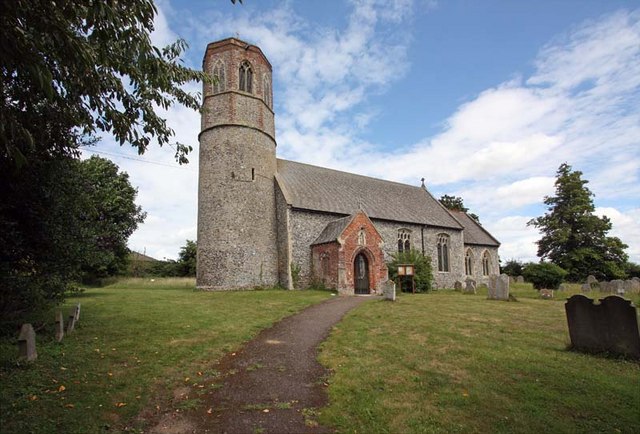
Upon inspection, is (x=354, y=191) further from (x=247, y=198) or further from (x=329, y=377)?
(x=329, y=377)

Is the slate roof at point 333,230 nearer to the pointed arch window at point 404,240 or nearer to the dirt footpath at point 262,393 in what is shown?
the pointed arch window at point 404,240

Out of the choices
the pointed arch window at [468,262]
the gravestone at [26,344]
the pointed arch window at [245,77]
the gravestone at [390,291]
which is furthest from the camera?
the pointed arch window at [468,262]

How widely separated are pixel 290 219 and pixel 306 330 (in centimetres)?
1355

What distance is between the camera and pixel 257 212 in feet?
78.1

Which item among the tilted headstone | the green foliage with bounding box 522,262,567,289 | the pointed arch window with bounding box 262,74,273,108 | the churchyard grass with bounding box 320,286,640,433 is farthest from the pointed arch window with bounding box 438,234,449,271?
the churchyard grass with bounding box 320,286,640,433

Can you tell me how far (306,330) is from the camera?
1074cm

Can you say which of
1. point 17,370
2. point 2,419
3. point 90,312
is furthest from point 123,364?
point 90,312

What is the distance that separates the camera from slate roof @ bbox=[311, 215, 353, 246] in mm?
22562

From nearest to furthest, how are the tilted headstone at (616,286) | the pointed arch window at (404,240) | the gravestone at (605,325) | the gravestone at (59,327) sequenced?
the gravestone at (605,325)
the gravestone at (59,327)
the tilted headstone at (616,286)
the pointed arch window at (404,240)

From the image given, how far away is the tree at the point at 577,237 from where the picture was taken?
37.1 metres

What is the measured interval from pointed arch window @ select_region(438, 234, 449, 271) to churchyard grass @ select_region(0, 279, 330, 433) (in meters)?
21.8

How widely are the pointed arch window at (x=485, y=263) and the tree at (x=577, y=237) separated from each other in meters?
7.97

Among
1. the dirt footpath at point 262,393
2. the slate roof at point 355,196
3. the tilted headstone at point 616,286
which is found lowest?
the dirt footpath at point 262,393

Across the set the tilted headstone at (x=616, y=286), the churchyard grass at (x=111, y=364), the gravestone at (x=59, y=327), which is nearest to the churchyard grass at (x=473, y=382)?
the churchyard grass at (x=111, y=364)
